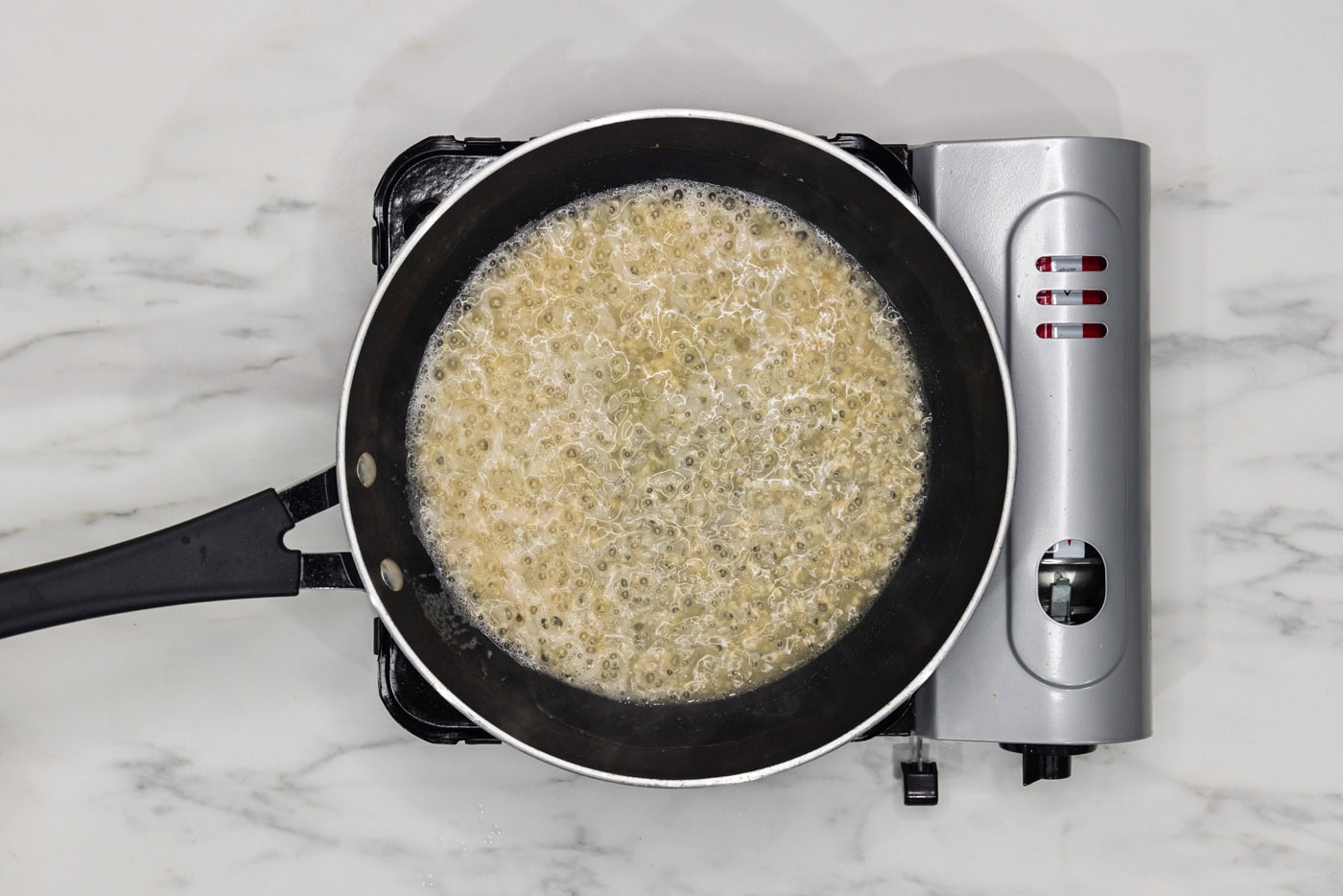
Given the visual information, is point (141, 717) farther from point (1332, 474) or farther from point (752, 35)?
point (1332, 474)

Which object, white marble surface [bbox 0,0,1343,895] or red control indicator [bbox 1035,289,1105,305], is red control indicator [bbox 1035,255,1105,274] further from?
white marble surface [bbox 0,0,1343,895]

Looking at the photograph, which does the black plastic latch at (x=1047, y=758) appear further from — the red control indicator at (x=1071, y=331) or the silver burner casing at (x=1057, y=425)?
the red control indicator at (x=1071, y=331)

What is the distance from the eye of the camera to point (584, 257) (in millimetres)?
808

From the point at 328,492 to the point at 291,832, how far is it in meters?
0.38

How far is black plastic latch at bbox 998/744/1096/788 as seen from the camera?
0.77 meters

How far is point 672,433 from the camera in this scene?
31.5 inches

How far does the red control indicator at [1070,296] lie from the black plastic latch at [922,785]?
38 centimetres

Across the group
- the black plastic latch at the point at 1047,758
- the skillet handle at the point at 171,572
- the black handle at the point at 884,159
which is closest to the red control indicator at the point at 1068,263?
the black handle at the point at 884,159

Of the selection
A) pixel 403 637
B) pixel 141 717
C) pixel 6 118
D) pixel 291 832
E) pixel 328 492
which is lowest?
pixel 291 832

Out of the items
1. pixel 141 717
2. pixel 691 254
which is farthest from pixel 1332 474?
pixel 141 717

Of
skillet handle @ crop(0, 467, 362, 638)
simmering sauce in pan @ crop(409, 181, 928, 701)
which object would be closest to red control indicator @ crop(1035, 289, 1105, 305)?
simmering sauce in pan @ crop(409, 181, 928, 701)

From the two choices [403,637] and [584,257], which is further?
[584,257]

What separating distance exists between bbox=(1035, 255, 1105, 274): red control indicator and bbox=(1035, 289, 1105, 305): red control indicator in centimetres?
2

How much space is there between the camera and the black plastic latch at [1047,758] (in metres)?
0.77
